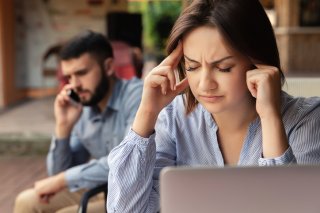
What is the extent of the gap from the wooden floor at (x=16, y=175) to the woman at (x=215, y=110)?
2694mm

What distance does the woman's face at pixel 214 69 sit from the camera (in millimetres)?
1115

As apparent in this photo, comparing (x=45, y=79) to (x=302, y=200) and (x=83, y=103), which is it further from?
(x=302, y=200)

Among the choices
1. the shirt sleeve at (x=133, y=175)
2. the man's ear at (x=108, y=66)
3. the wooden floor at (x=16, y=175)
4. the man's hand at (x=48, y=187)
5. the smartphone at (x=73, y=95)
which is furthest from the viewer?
the wooden floor at (x=16, y=175)

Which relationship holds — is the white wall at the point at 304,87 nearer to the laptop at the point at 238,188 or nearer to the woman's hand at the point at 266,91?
the woman's hand at the point at 266,91

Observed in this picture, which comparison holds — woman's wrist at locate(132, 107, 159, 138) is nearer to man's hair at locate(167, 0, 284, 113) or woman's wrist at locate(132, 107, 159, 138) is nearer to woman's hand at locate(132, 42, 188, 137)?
woman's hand at locate(132, 42, 188, 137)

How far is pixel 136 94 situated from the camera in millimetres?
2305

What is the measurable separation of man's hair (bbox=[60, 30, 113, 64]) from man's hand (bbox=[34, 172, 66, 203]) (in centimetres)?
54

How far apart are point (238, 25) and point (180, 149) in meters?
0.35

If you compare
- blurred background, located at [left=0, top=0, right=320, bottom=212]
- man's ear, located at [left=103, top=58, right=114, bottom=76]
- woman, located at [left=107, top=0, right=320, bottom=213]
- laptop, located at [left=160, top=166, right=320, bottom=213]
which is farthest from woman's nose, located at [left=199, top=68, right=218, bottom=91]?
man's ear, located at [left=103, top=58, right=114, bottom=76]

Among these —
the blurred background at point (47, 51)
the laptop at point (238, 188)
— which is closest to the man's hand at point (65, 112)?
the blurred background at point (47, 51)

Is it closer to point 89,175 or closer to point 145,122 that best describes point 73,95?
point 89,175

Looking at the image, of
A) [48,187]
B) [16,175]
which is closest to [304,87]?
[48,187]

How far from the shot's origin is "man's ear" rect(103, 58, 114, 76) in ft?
7.59

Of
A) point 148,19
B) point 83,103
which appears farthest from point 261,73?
point 148,19
